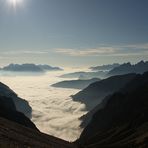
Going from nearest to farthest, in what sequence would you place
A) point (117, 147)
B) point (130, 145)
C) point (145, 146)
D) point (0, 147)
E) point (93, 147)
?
point (0, 147), point (145, 146), point (130, 145), point (117, 147), point (93, 147)

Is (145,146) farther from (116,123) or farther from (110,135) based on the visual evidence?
(116,123)

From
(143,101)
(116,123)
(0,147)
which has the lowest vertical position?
(116,123)

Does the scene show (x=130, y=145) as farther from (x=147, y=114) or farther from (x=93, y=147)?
(x=147, y=114)

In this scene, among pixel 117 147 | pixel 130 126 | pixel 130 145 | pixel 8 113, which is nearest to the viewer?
pixel 130 145

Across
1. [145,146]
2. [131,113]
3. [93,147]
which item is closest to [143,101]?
[131,113]

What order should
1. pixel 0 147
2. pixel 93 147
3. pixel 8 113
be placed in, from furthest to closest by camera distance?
1. pixel 8 113
2. pixel 93 147
3. pixel 0 147

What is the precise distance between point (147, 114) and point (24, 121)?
250 ft

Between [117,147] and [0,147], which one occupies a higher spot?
[0,147]

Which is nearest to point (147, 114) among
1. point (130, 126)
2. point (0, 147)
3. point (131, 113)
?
point (130, 126)

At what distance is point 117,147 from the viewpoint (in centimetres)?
11612

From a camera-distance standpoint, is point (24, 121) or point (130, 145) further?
point (24, 121)

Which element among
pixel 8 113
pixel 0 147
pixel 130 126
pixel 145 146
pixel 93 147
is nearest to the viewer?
pixel 0 147

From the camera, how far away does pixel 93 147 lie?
140m

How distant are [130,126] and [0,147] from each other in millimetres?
123681
